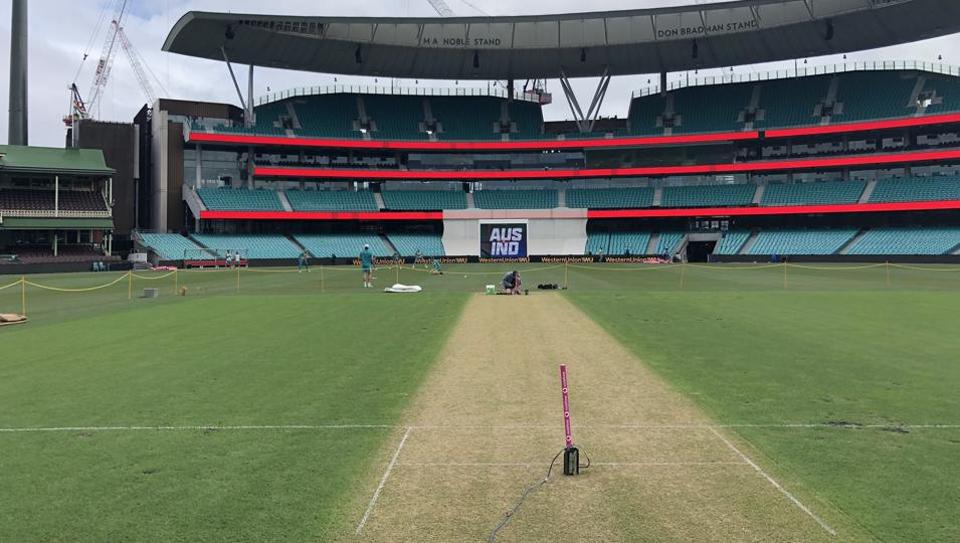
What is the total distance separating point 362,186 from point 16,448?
252 feet

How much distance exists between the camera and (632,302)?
2512 cm

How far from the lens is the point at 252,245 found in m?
68.8

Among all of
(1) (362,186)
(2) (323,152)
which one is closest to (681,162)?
(1) (362,186)

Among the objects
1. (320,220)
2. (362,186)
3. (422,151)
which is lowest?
(320,220)

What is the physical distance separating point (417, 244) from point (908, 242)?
5577 cm

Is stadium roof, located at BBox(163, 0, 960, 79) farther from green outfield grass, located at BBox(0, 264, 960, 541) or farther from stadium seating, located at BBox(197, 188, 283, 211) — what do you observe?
green outfield grass, located at BBox(0, 264, 960, 541)

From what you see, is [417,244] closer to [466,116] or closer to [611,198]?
[466,116]

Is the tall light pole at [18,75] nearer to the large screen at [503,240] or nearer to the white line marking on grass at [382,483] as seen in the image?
the large screen at [503,240]

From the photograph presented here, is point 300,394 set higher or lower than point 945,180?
lower

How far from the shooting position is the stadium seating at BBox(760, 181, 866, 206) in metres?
68.6

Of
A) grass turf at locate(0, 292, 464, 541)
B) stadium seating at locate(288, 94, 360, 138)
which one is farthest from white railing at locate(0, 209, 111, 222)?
grass turf at locate(0, 292, 464, 541)

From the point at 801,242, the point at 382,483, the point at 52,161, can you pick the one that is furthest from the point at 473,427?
the point at 52,161

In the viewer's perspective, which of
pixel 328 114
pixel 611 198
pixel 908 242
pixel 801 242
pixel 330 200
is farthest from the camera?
pixel 328 114

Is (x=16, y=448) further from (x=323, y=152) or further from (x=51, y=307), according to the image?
(x=323, y=152)
